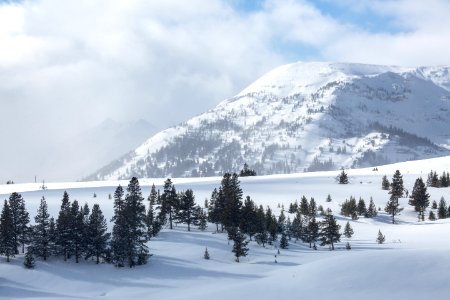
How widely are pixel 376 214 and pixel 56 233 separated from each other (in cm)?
7242

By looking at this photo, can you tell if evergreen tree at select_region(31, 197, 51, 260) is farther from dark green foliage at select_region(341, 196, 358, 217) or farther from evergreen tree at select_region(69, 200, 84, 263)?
dark green foliage at select_region(341, 196, 358, 217)

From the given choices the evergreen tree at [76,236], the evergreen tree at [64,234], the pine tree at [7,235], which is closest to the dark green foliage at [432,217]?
the evergreen tree at [76,236]

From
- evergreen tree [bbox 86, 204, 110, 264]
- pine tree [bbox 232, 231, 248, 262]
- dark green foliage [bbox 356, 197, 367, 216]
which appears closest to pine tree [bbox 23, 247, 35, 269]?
evergreen tree [bbox 86, 204, 110, 264]

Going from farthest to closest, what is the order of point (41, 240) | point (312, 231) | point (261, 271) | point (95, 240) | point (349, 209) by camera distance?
1. point (349, 209)
2. point (312, 231)
3. point (95, 240)
4. point (41, 240)
5. point (261, 271)

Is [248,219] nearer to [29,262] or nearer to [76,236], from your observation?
[76,236]

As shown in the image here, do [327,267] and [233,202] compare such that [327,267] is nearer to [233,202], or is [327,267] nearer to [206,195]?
[233,202]

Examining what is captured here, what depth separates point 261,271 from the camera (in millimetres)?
60406

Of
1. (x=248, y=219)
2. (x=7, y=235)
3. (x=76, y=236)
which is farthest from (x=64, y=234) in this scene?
(x=248, y=219)

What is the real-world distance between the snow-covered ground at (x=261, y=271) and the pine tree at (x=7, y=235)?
1.41 m

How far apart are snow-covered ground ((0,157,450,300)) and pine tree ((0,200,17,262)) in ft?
4.63

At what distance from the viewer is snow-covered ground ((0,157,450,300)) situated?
119 feet

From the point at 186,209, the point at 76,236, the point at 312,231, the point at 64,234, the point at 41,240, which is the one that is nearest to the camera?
the point at 41,240

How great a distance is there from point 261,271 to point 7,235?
34029 mm

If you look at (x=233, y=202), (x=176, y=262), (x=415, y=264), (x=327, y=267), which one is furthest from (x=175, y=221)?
(x=415, y=264)
